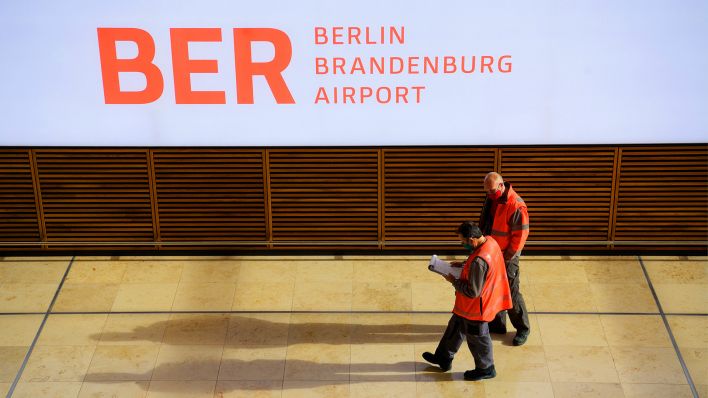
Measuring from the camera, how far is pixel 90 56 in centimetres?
756

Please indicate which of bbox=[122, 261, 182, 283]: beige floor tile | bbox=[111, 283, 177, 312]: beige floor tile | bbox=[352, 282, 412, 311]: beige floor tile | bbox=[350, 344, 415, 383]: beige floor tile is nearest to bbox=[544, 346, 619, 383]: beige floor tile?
bbox=[350, 344, 415, 383]: beige floor tile

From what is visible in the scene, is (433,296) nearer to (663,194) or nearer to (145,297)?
(663,194)

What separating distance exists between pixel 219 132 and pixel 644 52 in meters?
3.70

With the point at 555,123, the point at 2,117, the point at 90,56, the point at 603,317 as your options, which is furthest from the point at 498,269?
the point at 2,117

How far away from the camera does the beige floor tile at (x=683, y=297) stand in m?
7.43

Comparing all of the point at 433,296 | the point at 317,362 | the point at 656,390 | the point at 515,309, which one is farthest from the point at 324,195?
the point at 656,390

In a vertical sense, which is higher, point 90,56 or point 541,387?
point 90,56

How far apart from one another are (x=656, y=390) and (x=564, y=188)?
7.24 feet

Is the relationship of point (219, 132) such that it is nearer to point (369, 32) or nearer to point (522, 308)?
point (369, 32)

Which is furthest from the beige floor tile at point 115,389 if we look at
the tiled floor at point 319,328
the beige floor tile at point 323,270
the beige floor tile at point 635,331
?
the beige floor tile at point 635,331

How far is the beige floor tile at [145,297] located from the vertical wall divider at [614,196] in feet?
13.0

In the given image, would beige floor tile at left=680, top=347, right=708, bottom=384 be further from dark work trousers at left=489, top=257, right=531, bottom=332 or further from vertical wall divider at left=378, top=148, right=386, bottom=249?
vertical wall divider at left=378, top=148, right=386, bottom=249

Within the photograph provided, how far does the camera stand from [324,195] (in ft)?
26.7

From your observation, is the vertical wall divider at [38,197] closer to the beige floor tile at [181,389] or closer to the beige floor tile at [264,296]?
the beige floor tile at [264,296]
